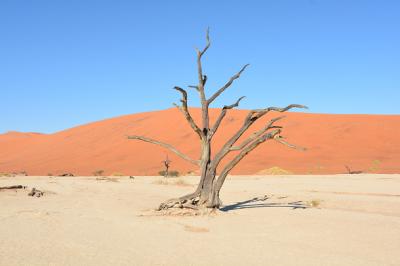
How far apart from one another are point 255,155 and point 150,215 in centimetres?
2960

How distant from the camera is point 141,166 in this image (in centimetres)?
3822

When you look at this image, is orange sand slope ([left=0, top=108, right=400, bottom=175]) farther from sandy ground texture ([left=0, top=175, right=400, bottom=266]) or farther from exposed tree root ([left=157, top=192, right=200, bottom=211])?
exposed tree root ([left=157, top=192, right=200, bottom=211])

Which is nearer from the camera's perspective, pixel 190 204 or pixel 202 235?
pixel 202 235

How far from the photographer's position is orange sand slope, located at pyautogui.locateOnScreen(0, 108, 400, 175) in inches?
1321

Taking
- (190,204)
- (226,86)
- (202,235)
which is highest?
(226,86)

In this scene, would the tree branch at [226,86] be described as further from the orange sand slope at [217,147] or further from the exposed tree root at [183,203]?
the orange sand slope at [217,147]

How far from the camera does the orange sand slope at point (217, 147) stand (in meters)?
33.6

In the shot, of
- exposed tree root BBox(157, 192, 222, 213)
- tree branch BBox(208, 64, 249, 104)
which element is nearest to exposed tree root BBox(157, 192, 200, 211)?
exposed tree root BBox(157, 192, 222, 213)

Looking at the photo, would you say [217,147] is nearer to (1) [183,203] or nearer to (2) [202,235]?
(1) [183,203]

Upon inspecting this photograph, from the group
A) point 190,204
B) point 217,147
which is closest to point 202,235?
point 190,204

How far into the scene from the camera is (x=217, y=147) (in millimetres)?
42000

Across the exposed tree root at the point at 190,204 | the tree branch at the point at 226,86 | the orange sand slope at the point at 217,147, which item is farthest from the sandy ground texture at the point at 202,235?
the orange sand slope at the point at 217,147

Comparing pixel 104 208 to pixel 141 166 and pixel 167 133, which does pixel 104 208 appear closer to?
pixel 141 166

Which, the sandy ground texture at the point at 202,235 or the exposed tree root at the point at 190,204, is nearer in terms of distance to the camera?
the sandy ground texture at the point at 202,235
